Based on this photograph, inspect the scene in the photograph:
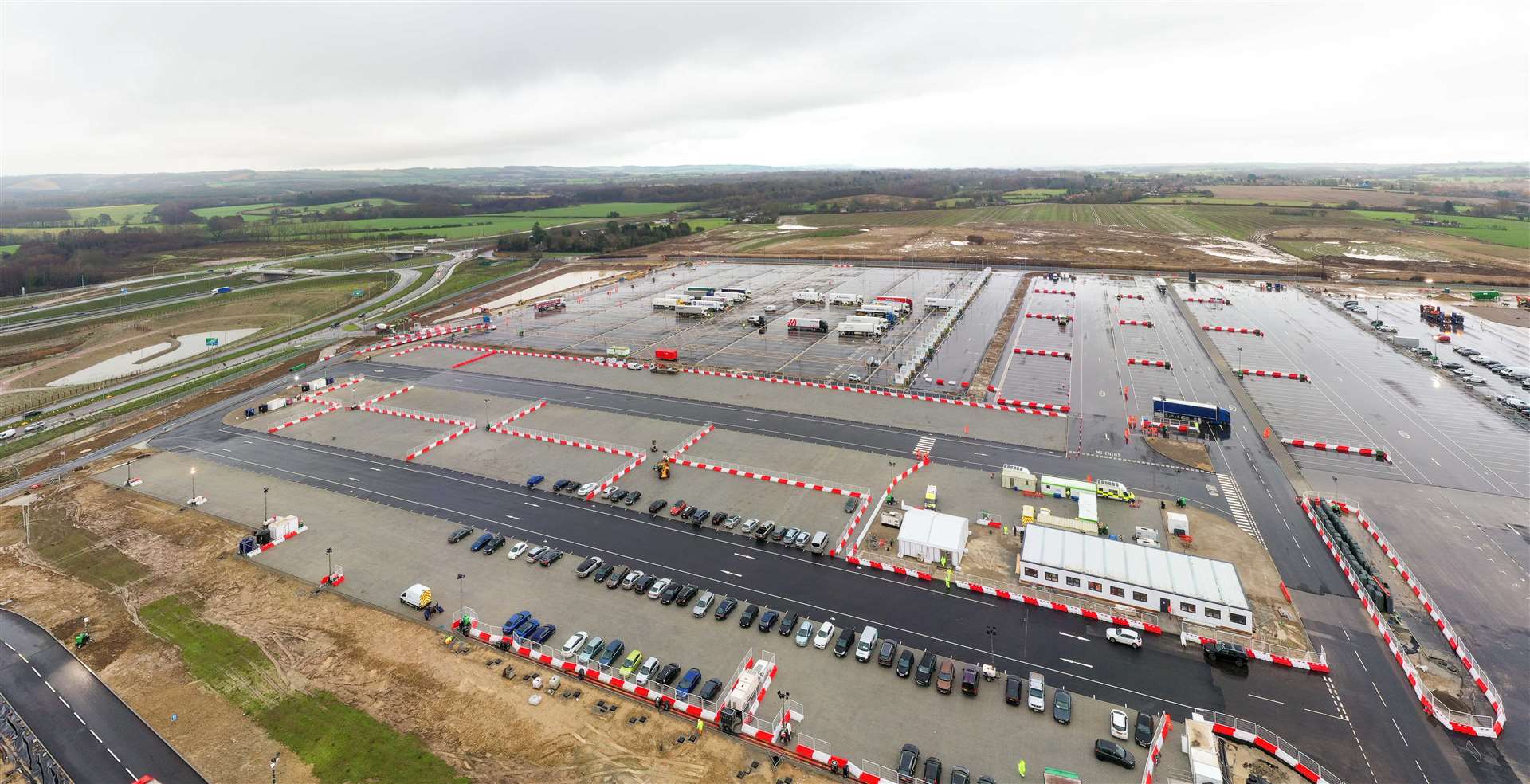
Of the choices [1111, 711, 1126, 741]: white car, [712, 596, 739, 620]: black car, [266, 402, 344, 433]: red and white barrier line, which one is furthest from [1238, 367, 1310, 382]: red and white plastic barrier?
[266, 402, 344, 433]: red and white barrier line

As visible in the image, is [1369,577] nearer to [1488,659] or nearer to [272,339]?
[1488,659]

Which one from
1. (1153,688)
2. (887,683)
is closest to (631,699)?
(887,683)

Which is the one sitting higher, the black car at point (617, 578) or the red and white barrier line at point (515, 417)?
the red and white barrier line at point (515, 417)

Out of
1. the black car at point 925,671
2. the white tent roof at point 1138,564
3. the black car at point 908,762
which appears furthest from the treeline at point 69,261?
the white tent roof at point 1138,564

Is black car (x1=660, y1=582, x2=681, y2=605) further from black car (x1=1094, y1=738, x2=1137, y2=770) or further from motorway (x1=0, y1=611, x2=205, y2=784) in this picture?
black car (x1=1094, y1=738, x2=1137, y2=770)

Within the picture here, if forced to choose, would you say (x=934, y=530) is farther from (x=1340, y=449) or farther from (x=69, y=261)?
(x=69, y=261)

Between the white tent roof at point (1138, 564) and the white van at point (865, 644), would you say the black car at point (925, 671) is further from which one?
the white tent roof at point (1138, 564)

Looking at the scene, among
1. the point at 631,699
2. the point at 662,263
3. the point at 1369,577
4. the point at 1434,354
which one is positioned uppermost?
the point at 662,263
